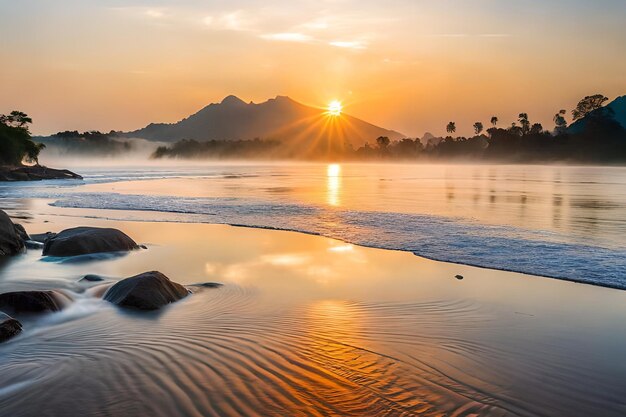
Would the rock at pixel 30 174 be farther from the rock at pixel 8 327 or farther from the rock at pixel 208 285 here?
the rock at pixel 8 327

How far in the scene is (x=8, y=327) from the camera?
287 inches

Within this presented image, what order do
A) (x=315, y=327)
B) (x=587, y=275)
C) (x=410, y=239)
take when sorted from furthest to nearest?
(x=410, y=239) → (x=587, y=275) → (x=315, y=327)

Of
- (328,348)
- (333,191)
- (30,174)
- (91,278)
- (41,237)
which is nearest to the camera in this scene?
(328,348)

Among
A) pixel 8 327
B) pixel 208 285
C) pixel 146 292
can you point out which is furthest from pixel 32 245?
pixel 8 327

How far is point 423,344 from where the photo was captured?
7.08m

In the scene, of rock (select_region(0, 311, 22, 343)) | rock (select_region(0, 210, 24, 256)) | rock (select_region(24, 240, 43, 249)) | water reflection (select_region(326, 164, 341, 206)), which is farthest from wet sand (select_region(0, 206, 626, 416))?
water reflection (select_region(326, 164, 341, 206))

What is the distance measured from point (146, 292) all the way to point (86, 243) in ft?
18.6

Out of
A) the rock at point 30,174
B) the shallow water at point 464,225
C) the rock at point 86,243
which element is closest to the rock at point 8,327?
the rock at point 86,243

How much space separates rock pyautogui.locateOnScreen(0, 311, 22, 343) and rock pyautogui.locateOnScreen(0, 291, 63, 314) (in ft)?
2.34

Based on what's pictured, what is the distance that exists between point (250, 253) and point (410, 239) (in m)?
5.50

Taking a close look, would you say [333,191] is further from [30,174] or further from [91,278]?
[30,174]

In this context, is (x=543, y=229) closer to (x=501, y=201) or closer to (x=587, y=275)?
(x=587, y=275)

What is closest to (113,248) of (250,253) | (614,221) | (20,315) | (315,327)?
(250,253)

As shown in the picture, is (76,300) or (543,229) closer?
(76,300)
